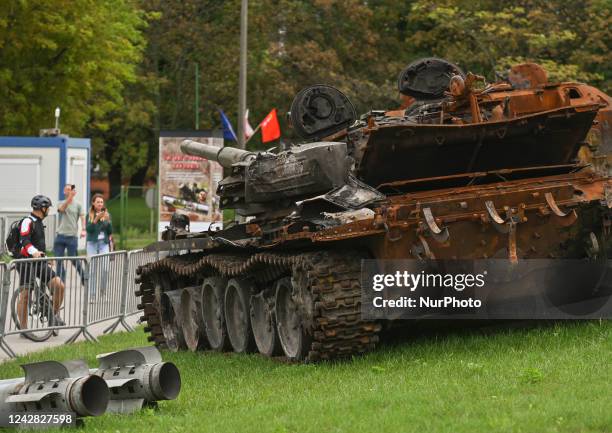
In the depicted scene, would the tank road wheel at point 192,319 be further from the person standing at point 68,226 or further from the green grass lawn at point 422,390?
the person standing at point 68,226

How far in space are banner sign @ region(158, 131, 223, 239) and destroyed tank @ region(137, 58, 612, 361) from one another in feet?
41.9

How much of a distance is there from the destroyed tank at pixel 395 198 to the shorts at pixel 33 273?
3.01m

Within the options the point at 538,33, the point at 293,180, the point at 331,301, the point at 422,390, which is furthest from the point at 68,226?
the point at 538,33

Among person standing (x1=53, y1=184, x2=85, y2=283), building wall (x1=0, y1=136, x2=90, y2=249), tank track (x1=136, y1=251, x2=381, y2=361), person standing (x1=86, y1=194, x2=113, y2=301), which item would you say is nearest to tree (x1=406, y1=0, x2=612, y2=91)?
building wall (x1=0, y1=136, x2=90, y2=249)

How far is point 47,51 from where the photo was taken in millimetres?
38969

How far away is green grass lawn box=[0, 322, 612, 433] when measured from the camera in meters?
9.62

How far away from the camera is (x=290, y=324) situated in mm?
14461

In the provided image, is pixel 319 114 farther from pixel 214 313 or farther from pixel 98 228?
pixel 98 228

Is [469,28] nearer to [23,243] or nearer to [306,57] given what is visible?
[306,57]

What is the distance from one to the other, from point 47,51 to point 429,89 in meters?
25.1

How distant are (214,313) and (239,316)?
655 millimetres

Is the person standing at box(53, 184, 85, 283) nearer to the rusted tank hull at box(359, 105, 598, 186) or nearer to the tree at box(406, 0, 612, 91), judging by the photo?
the rusted tank hull at box(359, 105, 598, 186)

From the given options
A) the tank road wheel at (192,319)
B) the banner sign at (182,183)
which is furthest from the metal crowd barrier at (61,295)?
the banner sign at (182,183)

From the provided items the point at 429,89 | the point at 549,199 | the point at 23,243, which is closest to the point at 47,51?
the point at 23,243
